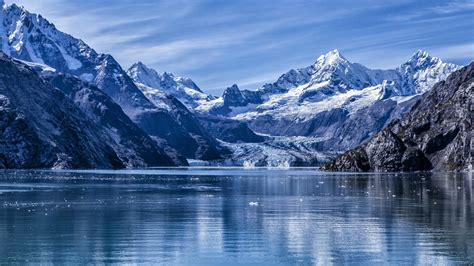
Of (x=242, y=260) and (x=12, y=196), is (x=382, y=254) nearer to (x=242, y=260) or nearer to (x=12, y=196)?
(x=242, y=260)

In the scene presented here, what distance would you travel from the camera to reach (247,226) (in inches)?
2965

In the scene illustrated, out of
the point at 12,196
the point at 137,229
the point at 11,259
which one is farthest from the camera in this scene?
the point at 12,196

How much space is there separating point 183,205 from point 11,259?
170 ft

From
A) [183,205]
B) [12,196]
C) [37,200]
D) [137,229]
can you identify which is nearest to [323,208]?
[183,205]

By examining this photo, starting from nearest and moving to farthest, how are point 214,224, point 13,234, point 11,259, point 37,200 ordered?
point 11,259 < point 13,234 < point 214,224 < point 37,200

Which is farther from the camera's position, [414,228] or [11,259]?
[414,228]

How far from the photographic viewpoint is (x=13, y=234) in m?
67.2

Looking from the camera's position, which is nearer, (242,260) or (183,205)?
(242,260)

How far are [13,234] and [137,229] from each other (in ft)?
37.5

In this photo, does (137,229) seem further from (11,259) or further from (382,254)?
(382,254)

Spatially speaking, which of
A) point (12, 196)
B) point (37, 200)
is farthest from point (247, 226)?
point (12, 196)

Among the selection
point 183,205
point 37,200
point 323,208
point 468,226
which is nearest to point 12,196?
A: point 37,200

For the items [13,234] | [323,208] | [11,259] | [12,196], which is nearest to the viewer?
[11,259]

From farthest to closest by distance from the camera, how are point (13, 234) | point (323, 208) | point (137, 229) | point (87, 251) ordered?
point (323, 208), point (137, 229), point (13, 234), point (87, 251)
